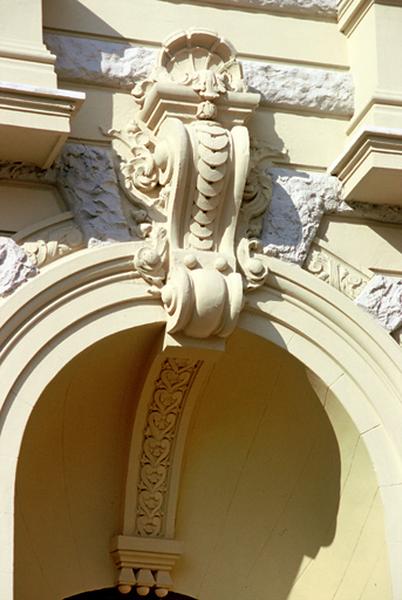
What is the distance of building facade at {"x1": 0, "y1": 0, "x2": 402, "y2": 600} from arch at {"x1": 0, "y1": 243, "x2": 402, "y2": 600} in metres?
0.01

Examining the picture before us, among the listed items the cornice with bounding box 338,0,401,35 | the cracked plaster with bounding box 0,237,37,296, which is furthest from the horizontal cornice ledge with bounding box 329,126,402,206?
the cracked plaster with bounding box 0,237,37,296

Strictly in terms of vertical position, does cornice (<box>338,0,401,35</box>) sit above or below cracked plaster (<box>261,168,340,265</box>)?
above

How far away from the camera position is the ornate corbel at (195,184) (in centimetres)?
1037

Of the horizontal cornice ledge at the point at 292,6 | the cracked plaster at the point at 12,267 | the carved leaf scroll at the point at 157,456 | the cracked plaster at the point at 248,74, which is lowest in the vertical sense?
the carved leaf scroll at the point at 157,456

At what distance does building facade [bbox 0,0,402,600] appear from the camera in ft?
33.8

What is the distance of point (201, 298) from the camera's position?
10.3 metres

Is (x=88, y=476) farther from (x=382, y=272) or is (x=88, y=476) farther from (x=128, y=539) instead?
(x=382, y=272)

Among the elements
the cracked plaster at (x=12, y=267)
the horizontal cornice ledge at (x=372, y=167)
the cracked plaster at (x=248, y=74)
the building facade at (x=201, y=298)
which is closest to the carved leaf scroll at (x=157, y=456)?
the building facade at (x=201, y=298)

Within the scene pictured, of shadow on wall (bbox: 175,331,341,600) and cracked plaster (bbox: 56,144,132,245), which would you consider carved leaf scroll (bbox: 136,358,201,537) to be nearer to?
shadow on wall (bbox: 175,331,341,600)

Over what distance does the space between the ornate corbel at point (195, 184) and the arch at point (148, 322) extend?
0.57ft

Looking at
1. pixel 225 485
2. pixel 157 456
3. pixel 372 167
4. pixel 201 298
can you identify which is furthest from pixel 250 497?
pixel 372 167

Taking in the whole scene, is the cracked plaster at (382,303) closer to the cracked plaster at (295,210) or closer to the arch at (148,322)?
the arch at (148,322)

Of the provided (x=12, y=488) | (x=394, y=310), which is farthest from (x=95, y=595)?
(x=394, y=310)

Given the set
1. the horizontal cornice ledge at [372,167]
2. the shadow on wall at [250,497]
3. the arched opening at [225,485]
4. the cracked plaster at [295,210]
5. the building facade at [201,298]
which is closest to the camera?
the building facade at [201,298]
